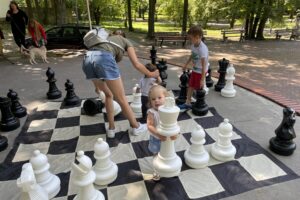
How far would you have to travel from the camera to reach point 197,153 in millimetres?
2064

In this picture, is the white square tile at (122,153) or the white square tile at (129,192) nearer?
the white square tile at (129,192)

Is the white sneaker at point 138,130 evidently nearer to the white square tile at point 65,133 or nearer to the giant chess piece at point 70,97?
the white square tile at point 65,133

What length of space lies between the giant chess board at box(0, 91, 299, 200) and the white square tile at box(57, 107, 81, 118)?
71mm

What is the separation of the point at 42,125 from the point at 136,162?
4.56ft

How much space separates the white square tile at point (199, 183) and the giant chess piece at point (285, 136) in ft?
2.37

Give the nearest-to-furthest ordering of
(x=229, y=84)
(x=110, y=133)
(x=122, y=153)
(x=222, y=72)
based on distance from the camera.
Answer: (x=122, y=153)
(x=110, y=133)
(x=229, y=84)
(x=222, y=72)

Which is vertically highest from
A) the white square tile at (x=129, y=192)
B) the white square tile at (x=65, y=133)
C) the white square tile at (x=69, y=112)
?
the white square tile at (x=69, y=112)

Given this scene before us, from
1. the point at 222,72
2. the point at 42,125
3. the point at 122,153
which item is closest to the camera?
the point at 122,153

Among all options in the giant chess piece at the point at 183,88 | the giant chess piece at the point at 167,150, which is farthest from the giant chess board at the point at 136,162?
the giant chess piece at the point at 183,88

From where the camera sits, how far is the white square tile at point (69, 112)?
311cm

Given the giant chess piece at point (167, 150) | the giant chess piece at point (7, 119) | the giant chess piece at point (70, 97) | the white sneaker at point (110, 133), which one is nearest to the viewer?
the giant chess piece at point (167, 150)

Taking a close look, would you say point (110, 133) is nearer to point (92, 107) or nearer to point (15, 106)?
point (92, 107)

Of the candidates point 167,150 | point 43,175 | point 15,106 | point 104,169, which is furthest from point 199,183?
point 15,106

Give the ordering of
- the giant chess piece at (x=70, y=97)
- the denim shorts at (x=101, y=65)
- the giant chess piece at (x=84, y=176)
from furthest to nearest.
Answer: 1. the giant chess piece at (x=70, y=97)
2. the denim shorts at (x=101, y=65)
3. the giant chess piece at (x=84, y=176)
